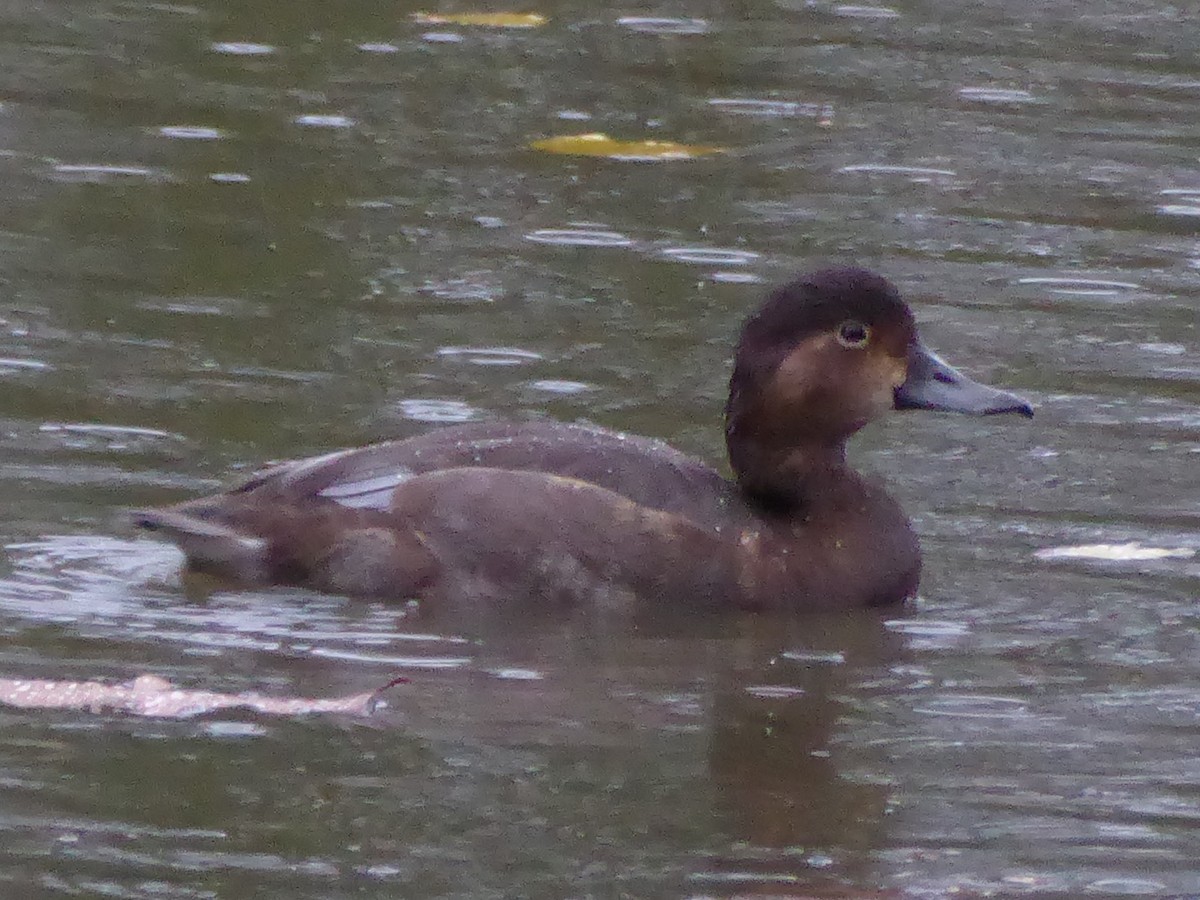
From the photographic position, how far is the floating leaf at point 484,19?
14.5 meters

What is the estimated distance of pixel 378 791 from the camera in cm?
609

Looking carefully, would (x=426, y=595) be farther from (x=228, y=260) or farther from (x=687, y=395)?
(x=228, y=260)

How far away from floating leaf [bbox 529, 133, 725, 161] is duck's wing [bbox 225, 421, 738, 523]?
4.50m

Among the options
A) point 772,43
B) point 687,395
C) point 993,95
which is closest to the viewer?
point 687,395

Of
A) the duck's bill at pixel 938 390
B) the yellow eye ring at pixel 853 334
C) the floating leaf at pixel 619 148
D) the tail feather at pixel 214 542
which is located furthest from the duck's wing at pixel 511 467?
the floating leaf at pixel 619 148

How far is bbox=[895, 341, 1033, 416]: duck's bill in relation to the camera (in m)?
8.30

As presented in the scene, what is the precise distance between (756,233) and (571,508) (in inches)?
146

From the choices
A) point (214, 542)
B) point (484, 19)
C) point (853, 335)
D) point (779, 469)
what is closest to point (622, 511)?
point (779, 469)

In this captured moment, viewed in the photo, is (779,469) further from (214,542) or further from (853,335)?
(214,542)

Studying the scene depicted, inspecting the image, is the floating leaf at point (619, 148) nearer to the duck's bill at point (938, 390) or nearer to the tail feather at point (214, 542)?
the duck's bill at point (938, 390)

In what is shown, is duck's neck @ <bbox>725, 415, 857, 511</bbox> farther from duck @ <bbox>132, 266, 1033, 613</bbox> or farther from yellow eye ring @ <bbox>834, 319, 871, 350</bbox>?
yellow eye ring @ <bbox>834, 319, 871, 350</bbox>

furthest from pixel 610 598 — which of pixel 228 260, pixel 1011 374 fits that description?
pixel 228 260

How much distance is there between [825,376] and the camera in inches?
322

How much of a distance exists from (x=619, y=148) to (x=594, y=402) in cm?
333
